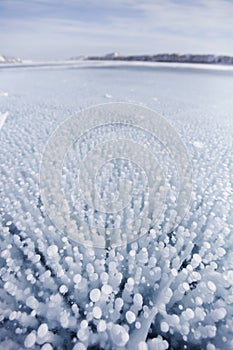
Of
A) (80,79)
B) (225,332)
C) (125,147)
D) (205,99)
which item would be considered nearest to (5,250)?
(225,332)

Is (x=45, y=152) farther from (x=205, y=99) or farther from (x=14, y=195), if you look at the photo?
(x=205, y=99)

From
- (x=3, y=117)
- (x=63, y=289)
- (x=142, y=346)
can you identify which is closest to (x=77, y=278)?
(x=63, y=289)

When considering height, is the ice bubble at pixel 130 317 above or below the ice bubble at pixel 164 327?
above

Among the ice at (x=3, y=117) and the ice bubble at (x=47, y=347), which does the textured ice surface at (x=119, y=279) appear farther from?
the ice at (x=3, y=117)

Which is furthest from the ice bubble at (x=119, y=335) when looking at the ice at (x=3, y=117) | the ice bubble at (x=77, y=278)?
the ice at (x=3, y=117)

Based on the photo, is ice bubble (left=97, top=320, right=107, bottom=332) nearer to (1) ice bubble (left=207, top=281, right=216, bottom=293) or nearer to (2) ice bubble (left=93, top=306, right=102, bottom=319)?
(2) ice bubble (left=93, top=306, right=102, bottom=319)

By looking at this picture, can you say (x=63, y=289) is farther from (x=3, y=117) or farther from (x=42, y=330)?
(x=3, y=117)

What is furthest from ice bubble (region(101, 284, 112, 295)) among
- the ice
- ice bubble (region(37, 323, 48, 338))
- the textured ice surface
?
the ice
